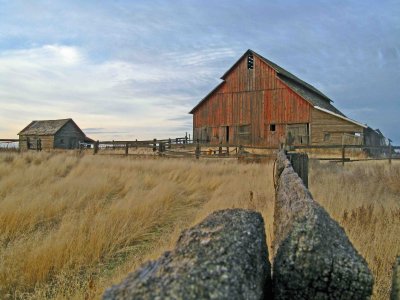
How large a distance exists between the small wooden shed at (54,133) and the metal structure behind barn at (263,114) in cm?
2369

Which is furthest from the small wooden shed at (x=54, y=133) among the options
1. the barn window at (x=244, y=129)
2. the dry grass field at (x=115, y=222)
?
the dry grass field at (x=115, y=222)

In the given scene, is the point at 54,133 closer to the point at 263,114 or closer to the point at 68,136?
the point at 68,136

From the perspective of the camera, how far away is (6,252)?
4.30 metres

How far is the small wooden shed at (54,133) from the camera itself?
4641 centimetres

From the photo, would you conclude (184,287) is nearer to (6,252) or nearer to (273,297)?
(273,297)

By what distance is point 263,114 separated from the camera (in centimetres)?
2950

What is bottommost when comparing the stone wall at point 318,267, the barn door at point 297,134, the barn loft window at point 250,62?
the stone wall at point 318,267

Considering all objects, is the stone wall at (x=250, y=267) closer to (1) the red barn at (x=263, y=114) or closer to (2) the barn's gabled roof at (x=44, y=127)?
(1) the red barn at (x=263, y=114)

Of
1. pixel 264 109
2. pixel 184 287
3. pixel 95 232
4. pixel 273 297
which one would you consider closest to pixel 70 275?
pixel 95 232

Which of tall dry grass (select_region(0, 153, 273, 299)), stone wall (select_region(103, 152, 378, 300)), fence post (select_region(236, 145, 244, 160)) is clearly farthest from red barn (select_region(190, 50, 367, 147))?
stone wall (select_region(103, 152, 378, 300))

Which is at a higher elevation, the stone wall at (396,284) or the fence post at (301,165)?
the fence post at (301,165)

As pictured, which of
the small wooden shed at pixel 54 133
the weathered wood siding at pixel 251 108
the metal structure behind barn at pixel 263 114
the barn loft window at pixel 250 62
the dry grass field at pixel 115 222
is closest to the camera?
the dry grass field at pixel 115 222

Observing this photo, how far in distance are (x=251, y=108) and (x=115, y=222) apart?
1011 inches

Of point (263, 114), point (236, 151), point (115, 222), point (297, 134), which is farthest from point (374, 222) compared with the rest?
point (263, 114)
